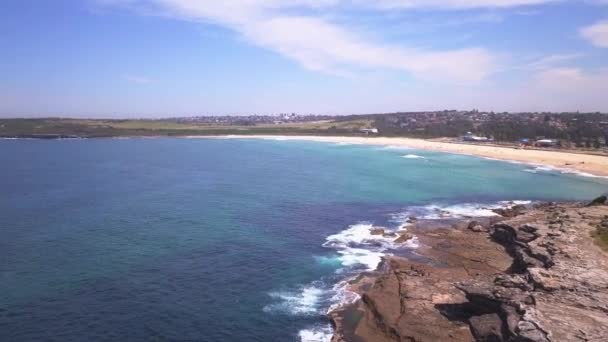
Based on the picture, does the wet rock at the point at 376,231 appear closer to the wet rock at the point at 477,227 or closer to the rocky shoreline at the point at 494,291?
the rocky shoreline at the point at 494,291

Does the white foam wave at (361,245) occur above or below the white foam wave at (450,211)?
below

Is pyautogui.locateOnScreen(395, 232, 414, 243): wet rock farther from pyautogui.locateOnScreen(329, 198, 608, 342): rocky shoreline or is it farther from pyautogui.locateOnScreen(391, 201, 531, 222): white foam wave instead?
pyautogui.locateOnScreen(391, 201, 531, 222): white foam wave

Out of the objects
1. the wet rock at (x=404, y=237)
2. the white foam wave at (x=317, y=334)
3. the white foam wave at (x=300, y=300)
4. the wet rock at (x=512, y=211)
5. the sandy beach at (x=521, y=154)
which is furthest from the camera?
the sandy beach at (x=521, y=154)

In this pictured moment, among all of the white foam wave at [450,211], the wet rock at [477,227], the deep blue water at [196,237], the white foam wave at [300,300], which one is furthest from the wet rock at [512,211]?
the white foam wave at [300,300]

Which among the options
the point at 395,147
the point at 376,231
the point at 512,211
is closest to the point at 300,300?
the point at 376,231

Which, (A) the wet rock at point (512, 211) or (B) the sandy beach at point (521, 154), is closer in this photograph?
(A) the wet rock at point (512, 211)

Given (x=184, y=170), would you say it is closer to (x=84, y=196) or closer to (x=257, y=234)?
(x=84, y=196)
